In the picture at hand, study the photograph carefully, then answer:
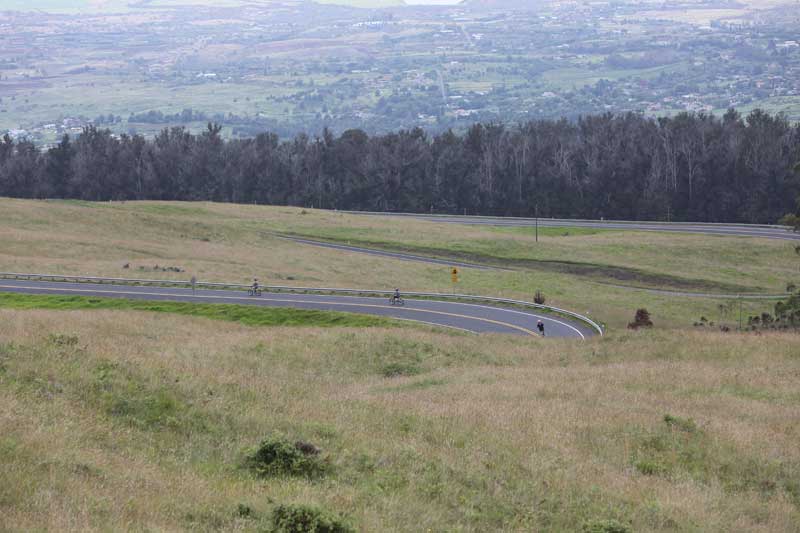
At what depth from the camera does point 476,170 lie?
126 metres

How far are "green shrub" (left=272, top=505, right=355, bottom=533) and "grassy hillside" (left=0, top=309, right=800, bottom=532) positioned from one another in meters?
0.26

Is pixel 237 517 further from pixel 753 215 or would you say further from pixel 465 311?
pixel 753 215

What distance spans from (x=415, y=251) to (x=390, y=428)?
204ft

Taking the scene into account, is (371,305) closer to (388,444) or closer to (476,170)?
(388,444)

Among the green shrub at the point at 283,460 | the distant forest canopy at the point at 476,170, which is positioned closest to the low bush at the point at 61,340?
the green shrub at the point at 283,460

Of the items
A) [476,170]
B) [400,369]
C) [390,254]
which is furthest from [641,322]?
[476,170]

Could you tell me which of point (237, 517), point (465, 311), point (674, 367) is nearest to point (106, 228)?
point (465, 311)

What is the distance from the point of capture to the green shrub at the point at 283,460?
14.4 metres

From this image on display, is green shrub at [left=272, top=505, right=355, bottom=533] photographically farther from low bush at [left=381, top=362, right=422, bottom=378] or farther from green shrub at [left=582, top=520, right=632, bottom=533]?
low bush at [left=381, top=362, right=422, bottom=378]

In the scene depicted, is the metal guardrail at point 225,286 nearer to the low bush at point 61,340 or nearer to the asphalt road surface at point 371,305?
the asphalt road surface at point 371,305

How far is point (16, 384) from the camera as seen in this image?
16172mm

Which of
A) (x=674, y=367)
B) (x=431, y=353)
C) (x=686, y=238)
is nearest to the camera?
(x=674, y=367)

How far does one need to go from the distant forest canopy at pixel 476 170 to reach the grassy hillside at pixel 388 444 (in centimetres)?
9215

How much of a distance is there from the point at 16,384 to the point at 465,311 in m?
32.9
